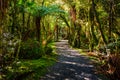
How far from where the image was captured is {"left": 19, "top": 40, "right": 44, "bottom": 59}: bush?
14797 mm

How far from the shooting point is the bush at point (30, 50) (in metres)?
14.8

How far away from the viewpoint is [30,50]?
14977 millimetres

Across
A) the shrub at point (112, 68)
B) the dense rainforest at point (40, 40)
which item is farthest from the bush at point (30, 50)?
the shrub at point (112, 68)

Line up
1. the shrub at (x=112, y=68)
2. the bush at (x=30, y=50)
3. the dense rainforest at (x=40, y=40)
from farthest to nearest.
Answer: the bush at (x=30, y=50), the shrub at (x=112, y=68), the dense rainforest at (x=40, y=40)

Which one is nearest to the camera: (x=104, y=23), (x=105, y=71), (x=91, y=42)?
(x=105, y=71)

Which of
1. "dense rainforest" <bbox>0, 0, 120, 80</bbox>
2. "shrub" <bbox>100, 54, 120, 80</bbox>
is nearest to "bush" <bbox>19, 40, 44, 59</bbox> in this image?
"dense rainforest" <bbox>0, 0, 120, 80</bbox>

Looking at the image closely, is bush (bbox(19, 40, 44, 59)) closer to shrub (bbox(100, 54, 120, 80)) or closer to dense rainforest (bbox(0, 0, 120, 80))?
dense rainforest (bbox(0, 0, 120, 80))

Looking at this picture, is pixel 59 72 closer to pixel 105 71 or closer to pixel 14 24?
pixel 105 71

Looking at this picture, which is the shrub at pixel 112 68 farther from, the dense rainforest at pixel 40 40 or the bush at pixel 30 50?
the bush at pixel 30 50

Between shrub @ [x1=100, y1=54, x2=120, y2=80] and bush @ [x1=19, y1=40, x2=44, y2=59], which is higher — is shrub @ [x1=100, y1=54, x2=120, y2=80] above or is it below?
below

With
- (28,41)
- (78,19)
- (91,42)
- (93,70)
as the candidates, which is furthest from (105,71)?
(78,19)

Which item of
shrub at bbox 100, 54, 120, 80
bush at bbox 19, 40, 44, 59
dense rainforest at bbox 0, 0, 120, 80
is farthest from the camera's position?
bush at bbox 19, 40, 44, 59

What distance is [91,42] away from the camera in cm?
2023

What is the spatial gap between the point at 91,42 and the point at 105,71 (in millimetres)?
8562
